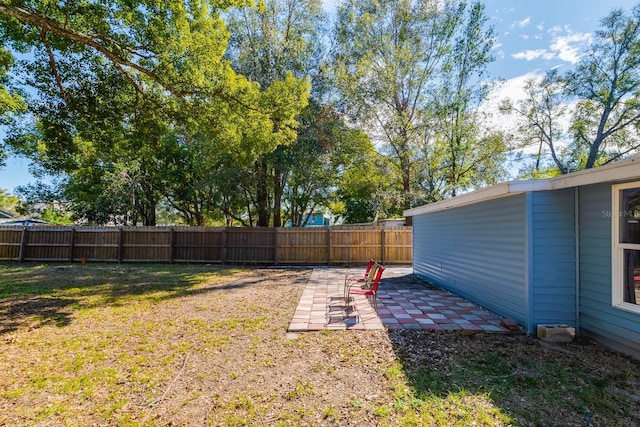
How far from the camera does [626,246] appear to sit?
3.74 m

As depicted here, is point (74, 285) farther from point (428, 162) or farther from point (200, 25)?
point (428, 162)

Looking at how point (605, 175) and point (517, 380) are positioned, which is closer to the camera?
point (517, 380)

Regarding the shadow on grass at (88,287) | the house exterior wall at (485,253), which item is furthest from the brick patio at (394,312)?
the shadow on grass at (88,287)

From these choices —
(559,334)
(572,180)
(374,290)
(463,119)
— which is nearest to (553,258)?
(559,334)

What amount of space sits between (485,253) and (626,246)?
7.77 feet

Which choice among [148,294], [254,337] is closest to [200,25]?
[148,294]

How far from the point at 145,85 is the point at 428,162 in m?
12.2

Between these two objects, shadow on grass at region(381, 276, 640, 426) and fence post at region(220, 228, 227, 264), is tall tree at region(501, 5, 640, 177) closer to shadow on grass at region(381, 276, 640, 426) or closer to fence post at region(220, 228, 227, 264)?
shadow on grass at region(381, 276, 640, 426)

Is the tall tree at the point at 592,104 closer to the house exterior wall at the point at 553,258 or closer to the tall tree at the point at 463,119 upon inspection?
the tall tree at the point at 463,119

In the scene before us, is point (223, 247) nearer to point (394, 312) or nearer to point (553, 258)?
point (394, 312)

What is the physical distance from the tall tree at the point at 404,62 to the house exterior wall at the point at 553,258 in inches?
407

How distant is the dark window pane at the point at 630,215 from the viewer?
3641 millimetres

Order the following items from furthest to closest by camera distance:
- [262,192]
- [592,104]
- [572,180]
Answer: [262,192] < [592,104] < [572,180]

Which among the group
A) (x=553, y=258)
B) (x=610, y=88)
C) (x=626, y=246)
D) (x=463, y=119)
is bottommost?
(x=553, y=258)
